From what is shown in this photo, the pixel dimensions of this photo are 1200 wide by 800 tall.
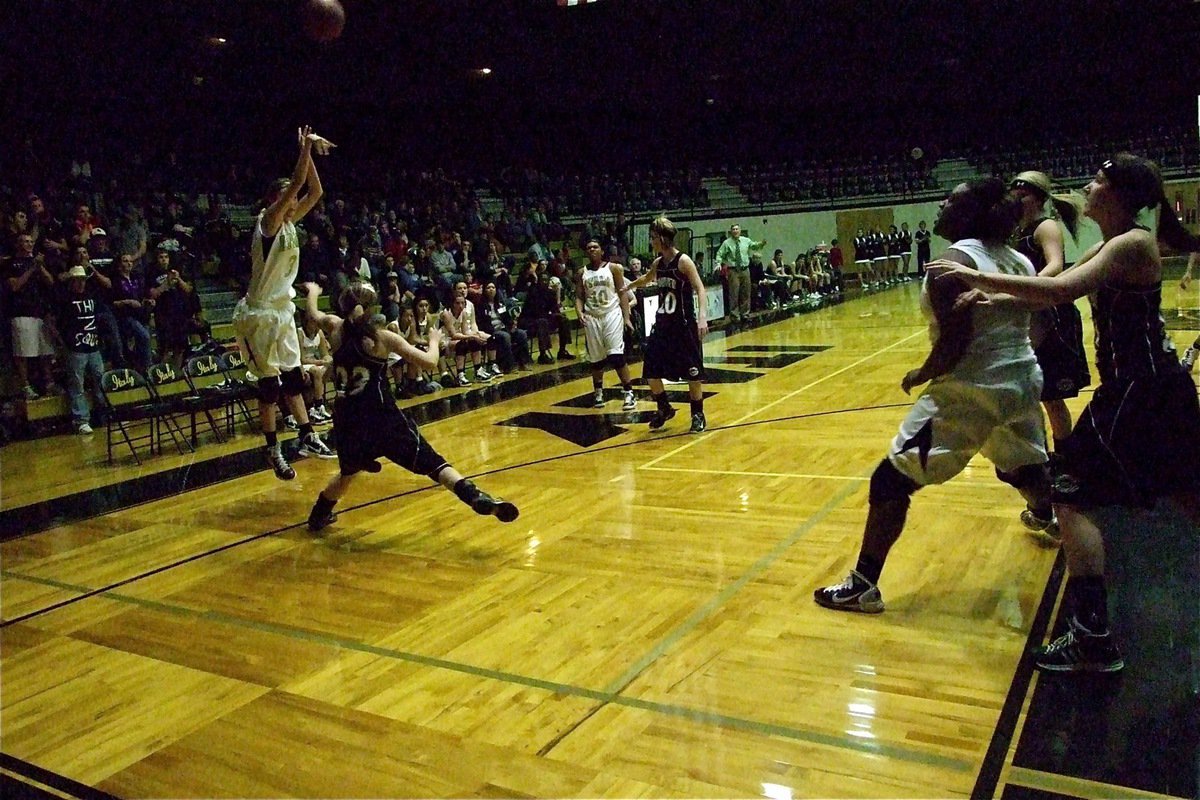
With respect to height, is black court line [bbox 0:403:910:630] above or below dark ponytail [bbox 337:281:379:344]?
below

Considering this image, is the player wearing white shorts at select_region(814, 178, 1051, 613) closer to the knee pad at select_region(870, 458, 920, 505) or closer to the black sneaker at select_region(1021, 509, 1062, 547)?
the knee pad at select_region(870, 458, 920, 505)

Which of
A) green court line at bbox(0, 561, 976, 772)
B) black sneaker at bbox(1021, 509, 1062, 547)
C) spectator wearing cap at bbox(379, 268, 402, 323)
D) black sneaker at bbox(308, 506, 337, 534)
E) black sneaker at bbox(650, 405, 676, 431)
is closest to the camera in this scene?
green court line at bbox(0, 561, 976, 772)

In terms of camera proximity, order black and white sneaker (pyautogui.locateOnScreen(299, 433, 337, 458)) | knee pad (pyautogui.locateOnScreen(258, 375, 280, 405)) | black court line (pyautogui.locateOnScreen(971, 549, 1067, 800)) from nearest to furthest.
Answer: black court line (pyautogui.locateOnScreen(971, 549, 1067, 800)) < knee pad (pyautogui.locateOnScreen(258, 375, 280, 405)) < black and white sneaker (pyautogui.locateOnScreen(299, 433, 337, 458))

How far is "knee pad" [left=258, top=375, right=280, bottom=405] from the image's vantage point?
276 inches

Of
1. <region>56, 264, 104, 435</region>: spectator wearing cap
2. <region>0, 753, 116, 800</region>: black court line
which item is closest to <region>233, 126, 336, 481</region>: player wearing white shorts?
<region>56, 264, 104, 435</region>: spectator wearing cap

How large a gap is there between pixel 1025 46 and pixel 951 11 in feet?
17.5

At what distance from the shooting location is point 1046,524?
465 cm

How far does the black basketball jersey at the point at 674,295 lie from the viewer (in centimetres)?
766

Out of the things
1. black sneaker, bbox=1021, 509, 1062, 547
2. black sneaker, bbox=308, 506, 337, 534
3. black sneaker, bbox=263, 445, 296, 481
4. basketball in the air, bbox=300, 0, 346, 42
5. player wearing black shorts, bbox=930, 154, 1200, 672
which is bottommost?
black sneaker, bbox=1021, 509, 1062, 547

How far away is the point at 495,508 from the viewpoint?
4828mm

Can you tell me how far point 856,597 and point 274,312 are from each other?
4615mm

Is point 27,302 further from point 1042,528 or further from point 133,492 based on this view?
point 1042,528

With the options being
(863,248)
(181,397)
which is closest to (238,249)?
(181,397)

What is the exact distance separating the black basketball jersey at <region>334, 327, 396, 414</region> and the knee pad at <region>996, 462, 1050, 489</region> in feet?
9.82
